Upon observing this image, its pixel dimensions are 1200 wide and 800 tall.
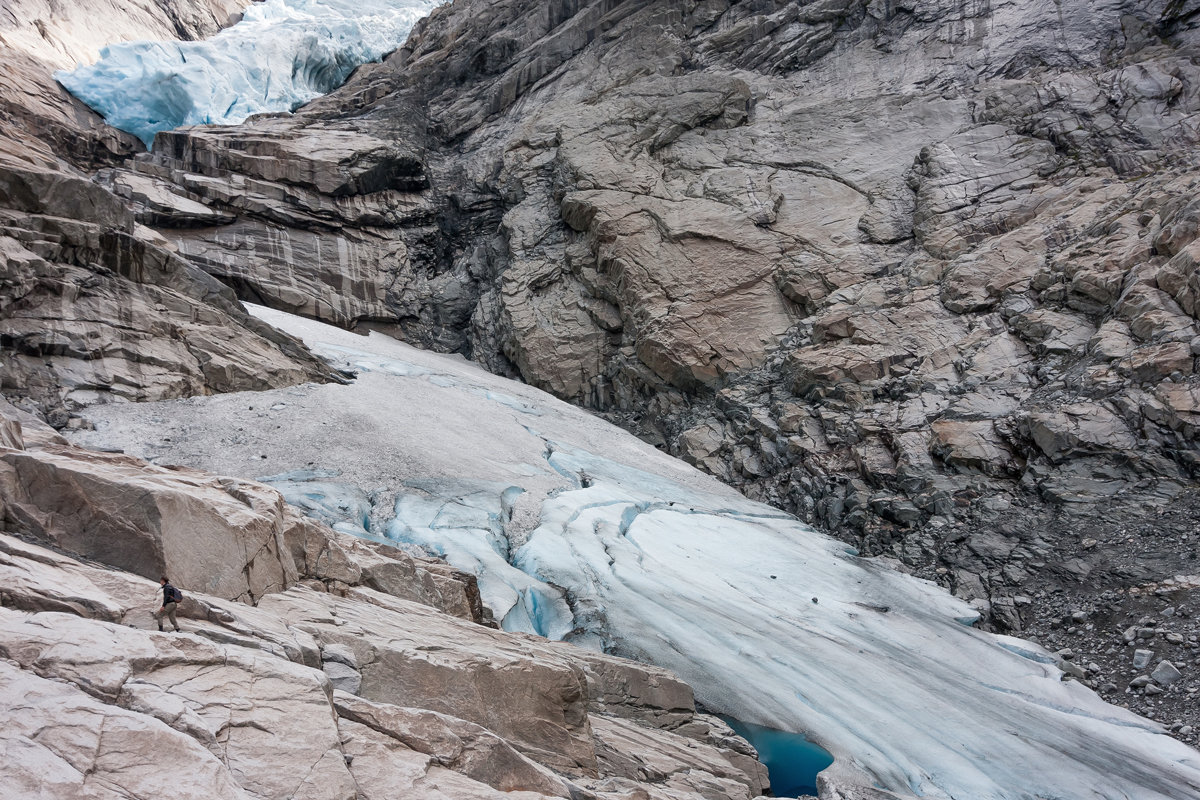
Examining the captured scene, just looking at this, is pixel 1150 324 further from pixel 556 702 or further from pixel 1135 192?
pixel 556 702

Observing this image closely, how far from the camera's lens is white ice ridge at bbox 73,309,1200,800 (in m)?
8.88

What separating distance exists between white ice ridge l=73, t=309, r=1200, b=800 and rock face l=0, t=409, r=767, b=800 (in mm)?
2009

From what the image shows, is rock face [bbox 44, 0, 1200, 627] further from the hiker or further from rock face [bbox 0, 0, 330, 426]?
the hiker

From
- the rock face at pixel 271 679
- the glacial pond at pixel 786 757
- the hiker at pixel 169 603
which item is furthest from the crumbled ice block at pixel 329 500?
the hiker at pixel 169 603

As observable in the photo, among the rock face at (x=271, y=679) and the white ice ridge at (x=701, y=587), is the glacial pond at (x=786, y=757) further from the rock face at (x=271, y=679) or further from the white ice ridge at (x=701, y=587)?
the rock face at (x=271, y=679)

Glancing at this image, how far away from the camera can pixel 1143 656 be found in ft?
34.1

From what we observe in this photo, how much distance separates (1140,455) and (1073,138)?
1004cm

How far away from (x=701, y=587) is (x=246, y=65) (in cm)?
3556

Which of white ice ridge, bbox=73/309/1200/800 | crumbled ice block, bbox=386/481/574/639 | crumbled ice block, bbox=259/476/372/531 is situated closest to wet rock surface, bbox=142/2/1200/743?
white ice ridge, bbox=73/309/1200/800

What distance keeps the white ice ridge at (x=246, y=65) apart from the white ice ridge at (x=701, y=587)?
69.3ft

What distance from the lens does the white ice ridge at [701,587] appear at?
888cm

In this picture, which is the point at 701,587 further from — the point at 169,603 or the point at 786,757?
the point at 169,603

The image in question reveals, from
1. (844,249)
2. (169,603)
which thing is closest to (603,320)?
(844,249)

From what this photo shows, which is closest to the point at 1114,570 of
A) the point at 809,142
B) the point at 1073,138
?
the point at 1073,138
